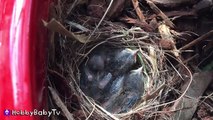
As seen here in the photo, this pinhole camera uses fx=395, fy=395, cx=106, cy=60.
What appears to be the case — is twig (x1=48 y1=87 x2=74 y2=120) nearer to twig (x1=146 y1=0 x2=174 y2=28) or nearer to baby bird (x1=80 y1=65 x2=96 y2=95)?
baby bird (x1=80 y1=65 x2=96 y2=95)

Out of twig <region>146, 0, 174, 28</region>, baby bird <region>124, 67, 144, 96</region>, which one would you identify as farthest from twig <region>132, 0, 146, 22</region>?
baby bird <region>124, 67, 144, 96</region>

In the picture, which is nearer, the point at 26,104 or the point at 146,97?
the point at 26,104

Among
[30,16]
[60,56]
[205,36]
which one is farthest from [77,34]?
[205,36]

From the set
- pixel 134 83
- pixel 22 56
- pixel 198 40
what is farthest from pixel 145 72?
pixel 22 56

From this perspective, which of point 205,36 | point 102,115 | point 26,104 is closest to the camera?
point 26,104

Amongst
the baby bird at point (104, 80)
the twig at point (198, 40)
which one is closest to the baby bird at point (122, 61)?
the baby bird at point (104, 80)

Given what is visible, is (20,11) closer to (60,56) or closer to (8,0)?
(8,0)
